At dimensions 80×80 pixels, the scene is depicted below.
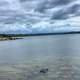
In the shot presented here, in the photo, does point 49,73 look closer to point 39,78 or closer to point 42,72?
point 42,72

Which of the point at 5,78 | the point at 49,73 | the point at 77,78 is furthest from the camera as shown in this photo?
the point at 49,73

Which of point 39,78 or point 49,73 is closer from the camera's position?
point 39,78

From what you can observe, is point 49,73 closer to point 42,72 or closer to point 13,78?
point 42,72

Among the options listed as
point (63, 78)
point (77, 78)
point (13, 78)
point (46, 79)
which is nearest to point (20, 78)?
point (13, 78)

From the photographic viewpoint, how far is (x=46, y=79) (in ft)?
75.4

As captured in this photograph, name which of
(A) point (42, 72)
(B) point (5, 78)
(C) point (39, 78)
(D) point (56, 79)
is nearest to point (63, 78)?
(D) point (56, 79)

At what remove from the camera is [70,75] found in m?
24.6

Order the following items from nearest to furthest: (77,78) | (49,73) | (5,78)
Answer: (77,78) < (5,78) < (49,73)

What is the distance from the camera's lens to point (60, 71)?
27312mm

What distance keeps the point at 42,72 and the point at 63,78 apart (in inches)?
165

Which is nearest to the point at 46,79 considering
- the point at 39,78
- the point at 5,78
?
the point at 39,78

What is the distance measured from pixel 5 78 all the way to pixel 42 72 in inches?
189

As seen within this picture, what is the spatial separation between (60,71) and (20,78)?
18.6 ft

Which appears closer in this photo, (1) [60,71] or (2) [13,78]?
(2) [13,78]
